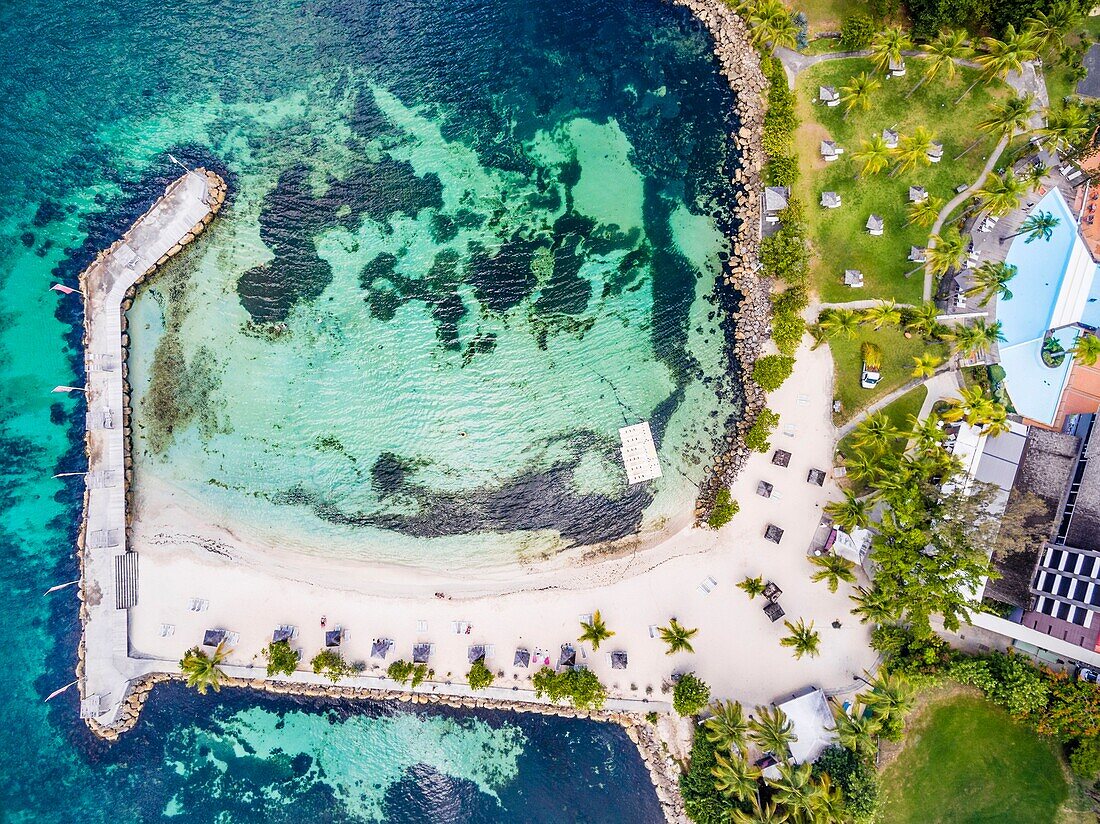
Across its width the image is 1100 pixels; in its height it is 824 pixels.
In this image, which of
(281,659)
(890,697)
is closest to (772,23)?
(890,697)

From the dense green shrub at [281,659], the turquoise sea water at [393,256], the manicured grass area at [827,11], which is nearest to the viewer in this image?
the dense green shrub at [281,659]

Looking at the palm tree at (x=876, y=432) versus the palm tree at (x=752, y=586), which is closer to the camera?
the palm tree at (x=876, y=432)

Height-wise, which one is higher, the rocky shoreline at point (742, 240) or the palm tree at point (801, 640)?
the rocky shoreline at point (742, 240)

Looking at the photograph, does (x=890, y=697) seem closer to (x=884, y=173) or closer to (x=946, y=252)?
(x=946, y=252)

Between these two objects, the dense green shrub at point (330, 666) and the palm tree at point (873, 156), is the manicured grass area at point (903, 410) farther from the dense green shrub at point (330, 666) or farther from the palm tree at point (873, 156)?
the dense green shrub at point (330, 666)

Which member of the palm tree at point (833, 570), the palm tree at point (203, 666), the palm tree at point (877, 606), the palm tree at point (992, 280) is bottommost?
the palm tree at point (203, 666)

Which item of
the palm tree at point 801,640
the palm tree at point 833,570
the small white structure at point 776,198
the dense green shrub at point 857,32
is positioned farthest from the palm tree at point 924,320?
the palm tree at point 801,640

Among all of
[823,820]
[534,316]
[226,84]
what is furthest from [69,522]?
[823,820]
